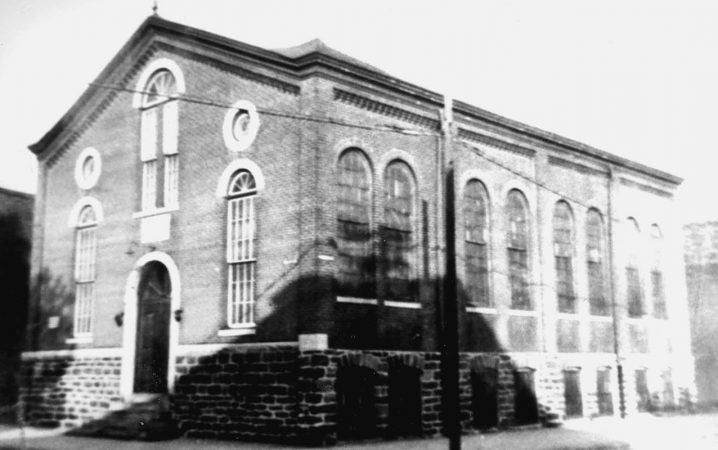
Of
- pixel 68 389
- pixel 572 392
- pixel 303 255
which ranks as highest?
pixel 303 255

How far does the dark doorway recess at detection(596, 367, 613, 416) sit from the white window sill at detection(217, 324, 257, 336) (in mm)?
12478

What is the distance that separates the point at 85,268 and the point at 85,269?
0.03 metres

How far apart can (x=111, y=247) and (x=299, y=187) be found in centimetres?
702

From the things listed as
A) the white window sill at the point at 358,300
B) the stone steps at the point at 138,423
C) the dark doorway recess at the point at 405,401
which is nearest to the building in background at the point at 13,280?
the stone steps at the point at 138,423

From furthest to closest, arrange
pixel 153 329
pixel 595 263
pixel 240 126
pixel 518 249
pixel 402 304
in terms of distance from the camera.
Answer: pixel 595 263 < pixel 518 249 < pixel 153 329 < pixel 402 304 < pixel 240 126

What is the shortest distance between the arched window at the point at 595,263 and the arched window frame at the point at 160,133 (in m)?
13.5

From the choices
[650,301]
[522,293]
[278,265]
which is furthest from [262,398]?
[650,301]

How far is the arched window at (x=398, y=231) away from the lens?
19672 millimetres

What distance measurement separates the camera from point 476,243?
2255 cm

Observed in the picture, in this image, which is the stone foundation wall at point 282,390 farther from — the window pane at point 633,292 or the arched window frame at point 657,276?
the arched window frame at point 657,276

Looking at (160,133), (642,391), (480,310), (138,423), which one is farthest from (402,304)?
(642,391)

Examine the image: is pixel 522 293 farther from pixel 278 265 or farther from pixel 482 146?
pixel 278 265

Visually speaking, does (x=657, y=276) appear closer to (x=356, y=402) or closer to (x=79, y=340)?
(x=356, y=402)

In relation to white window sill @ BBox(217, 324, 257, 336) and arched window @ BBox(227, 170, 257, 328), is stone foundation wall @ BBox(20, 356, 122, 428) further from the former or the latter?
arched window @ BBox(227, 170, 257, 328)
